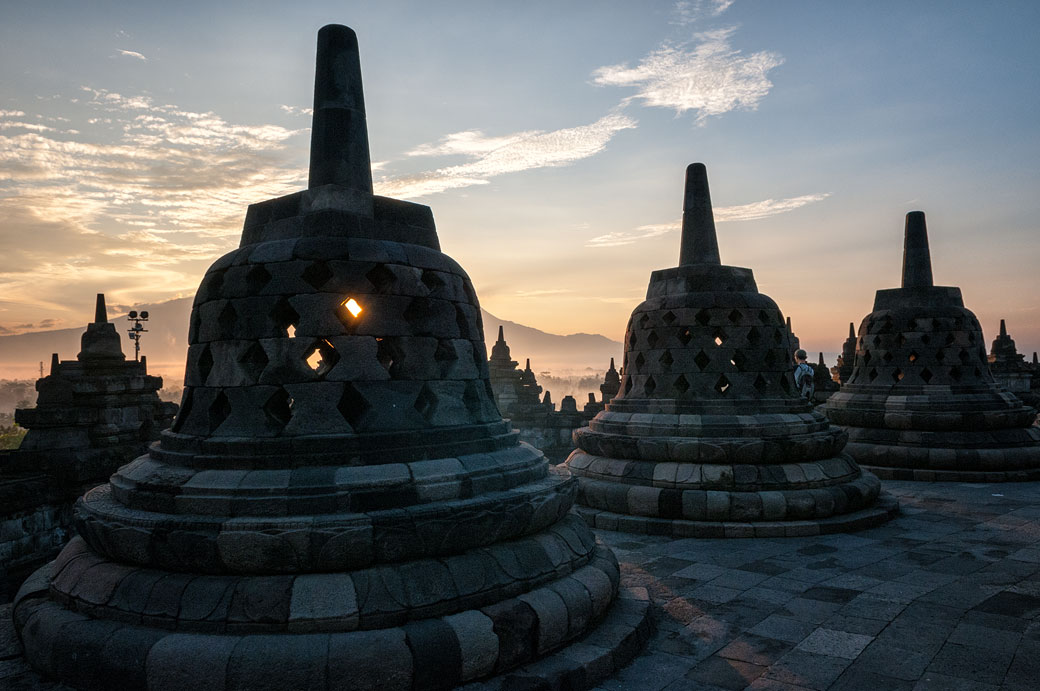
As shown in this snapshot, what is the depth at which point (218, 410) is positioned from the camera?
433cm

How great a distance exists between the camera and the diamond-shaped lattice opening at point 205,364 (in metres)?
4.43

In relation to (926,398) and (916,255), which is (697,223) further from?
(916,255)

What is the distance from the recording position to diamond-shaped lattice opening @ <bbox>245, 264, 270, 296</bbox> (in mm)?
4297

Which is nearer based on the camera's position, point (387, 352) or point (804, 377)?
point (387, 352)

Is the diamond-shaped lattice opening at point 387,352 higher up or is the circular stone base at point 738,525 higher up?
the diamond-shaped lattice opening at point 387,352

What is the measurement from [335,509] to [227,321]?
1567mm

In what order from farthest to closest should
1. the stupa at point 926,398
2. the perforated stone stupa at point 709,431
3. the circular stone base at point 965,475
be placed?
the stupa at point 926,398 → the circular stone base at point 965,475 → the perforated stone stupa at point 709,431

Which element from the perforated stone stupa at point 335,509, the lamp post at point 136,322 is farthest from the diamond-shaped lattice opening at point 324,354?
the lamp post at point 136,322

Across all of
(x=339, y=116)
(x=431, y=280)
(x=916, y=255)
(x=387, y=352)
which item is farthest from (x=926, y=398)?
(x=339, y=116)

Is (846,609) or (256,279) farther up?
(256,279)

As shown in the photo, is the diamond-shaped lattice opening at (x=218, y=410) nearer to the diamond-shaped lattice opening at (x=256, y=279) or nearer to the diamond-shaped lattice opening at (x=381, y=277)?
the diamond-shaped lattice opening at (x=256, y=279)

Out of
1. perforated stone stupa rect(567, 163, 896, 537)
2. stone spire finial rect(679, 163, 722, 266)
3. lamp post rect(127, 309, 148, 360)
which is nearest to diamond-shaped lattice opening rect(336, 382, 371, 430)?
perforated stone stupa rect(567, 163, 896, 537)

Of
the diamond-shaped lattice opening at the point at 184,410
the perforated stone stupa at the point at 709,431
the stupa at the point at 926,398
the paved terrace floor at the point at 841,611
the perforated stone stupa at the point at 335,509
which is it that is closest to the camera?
the perforated stone stupa at the point at 335,509

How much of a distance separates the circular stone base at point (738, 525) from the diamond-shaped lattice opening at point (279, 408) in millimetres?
3808
